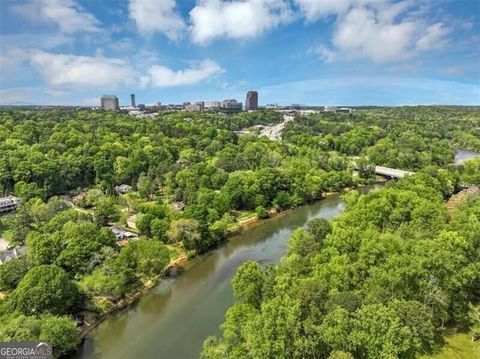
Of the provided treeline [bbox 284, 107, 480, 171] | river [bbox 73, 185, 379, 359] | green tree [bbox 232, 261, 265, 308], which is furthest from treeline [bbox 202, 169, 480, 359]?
treeline [bbox 284, 107, 480, 171]

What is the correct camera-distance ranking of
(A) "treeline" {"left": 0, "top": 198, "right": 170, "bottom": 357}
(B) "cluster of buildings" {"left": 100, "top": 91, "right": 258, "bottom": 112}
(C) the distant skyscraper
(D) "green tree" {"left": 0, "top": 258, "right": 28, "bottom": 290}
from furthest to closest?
(C) the distant skyscraper < (B) "cluster of buildings" {"left": 100, "top": 91, "right": 258, "bottom": 112} < (D) "green tree" {"left": 0, "top": 258, "right": 28, "bottom": 290} < (A) "treeline" {"left": 0, "top": 198, "right": 170, "bottom": 357}

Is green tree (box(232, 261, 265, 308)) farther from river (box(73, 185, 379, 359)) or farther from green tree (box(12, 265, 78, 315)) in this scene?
green tree (box(12, 265, 78, 315))

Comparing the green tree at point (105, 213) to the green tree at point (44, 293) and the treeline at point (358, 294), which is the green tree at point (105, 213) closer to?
the green tree at point (44, 293)

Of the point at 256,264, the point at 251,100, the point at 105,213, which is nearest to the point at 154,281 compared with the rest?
the point at 256,264

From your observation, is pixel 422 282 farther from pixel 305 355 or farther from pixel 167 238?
pixel 167 238

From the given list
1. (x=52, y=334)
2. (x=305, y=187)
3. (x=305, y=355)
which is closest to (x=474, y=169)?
(x=305, y=187)
